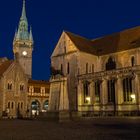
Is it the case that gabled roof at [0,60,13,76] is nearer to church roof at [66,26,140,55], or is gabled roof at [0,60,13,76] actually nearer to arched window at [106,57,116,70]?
church roof at [66,26,140,55]

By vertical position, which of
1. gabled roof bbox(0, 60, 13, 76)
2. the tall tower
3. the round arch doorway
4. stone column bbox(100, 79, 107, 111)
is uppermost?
the tall tower

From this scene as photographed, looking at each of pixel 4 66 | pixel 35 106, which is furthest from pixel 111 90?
pixel 35 106

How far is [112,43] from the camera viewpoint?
59.2 meters

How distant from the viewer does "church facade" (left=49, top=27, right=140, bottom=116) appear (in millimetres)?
45500

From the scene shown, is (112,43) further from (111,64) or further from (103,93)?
(103,93)

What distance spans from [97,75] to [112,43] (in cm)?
1194

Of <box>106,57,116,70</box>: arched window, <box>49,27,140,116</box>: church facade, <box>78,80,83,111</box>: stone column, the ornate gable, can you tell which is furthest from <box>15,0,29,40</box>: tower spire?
<box>78,80,83,111</box>: stone column

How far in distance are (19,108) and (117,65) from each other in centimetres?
2863

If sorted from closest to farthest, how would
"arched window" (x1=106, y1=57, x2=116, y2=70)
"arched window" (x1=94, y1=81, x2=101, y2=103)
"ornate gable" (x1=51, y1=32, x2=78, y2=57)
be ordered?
"arched window" (x1=94, y1=81, x2=101, y2=103) < "arched window" (x1=106, y1=57, x2=116, y2=70) < "ornate gable" (x1=51, y1=32, x2=78, y2=57)

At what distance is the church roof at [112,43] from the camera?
5396cm

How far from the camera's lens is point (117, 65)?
54844 mm

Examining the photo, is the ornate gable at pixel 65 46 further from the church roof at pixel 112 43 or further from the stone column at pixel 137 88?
the stone column at pixel 137 88

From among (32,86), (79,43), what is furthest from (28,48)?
(79,43)

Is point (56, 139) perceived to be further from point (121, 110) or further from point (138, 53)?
point (138, 53)
